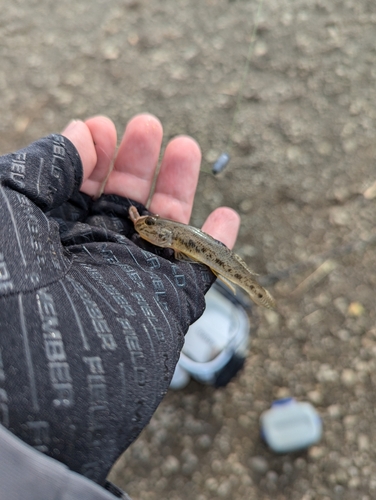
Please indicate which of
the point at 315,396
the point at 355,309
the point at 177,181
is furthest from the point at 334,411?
the point at 177,181

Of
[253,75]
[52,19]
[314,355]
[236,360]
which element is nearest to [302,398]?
[314,355]

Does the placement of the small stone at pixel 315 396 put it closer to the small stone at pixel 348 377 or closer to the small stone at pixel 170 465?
the small stone at pixel 348 377

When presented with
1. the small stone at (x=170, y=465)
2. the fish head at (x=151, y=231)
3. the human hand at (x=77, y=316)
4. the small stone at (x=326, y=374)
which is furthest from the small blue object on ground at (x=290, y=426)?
the fish head at (x=151, y=231)

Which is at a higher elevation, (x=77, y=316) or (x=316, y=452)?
(x=77, y=316)

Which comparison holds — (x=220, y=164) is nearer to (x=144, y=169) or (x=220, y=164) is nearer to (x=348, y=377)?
(x=144, y=169)

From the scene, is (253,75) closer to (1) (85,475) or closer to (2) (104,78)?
(2) (104,78)

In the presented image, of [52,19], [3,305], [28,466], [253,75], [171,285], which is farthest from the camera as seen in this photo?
[52,19]
